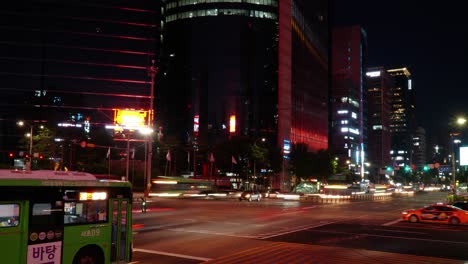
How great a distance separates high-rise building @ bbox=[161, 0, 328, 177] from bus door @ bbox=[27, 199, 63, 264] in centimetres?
8814

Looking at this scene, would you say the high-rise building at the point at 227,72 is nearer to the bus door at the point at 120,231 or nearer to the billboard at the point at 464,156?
the billboard at the point at 464,156

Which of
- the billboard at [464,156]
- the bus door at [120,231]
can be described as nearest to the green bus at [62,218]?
the bus door at [120,231]

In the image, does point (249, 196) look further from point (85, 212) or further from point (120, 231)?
point (85, 212)

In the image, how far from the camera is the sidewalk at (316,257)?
15023 mm

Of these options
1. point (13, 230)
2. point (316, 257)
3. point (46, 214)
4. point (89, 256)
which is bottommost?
point (316, 257)

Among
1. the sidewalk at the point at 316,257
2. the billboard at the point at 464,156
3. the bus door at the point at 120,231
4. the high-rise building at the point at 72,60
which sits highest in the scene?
the high-rise building at the point at 72,60

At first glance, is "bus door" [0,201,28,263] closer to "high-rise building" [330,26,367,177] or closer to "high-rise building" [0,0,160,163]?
"high-rise building" [0,0,160,163]

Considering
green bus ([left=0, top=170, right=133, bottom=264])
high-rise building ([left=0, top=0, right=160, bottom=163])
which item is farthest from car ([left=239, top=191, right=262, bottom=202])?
green bus ([left=0, top=170, right=133, bottom=264])

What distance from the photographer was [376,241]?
20.2m

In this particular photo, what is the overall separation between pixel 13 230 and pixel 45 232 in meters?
0.91

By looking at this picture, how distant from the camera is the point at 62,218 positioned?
37.8ft

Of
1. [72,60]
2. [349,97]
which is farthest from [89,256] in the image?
[349,97]

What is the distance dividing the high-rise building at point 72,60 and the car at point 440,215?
59.3 m

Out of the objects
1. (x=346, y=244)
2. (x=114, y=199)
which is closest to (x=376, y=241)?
(x=346, y=244)
